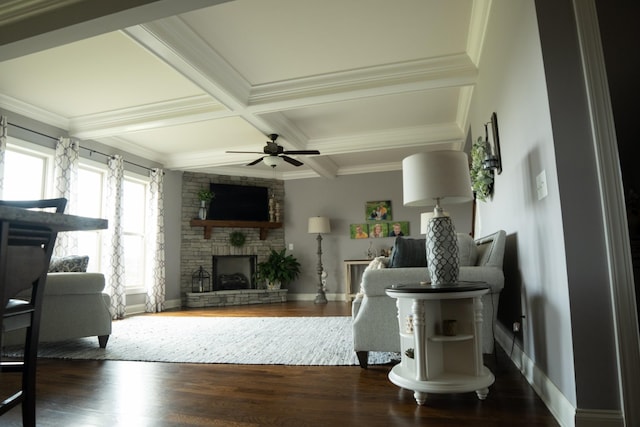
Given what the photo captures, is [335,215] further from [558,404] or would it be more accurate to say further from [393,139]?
[558,404]

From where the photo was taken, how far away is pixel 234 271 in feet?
25.4

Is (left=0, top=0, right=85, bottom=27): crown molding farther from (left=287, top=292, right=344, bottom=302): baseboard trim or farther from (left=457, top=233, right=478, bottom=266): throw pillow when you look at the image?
(left=287, top=292, right=344, bottom=302): baseboard trim

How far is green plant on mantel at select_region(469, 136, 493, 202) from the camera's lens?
316cm

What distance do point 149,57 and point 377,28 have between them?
2.04 metres

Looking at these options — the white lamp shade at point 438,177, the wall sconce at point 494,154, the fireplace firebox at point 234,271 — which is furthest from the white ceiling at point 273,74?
the fireplace firebox at point 234,271

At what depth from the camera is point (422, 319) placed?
2004 mm

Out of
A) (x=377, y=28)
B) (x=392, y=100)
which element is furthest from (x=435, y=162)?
(x=392, y=100)

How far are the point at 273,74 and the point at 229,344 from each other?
265 centimetres

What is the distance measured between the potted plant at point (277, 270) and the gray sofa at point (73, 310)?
4031 mm

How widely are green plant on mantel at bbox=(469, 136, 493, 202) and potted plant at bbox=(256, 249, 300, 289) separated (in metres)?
4.66

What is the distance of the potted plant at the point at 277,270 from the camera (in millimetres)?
7434

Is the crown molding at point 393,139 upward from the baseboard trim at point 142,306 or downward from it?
upward

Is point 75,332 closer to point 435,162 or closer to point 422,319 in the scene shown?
point 422,319

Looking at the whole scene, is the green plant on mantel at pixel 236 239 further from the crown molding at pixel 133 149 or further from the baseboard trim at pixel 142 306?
the crown molding at pixel 133 149
